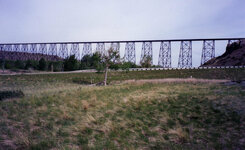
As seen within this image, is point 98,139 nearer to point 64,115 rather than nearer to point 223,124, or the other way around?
point 64,115

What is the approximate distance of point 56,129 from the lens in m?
5.24

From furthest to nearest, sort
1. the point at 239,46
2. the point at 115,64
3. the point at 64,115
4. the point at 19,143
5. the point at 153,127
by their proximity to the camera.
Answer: the point at 239,46 → the point at 115,64 → the point at 64,115 → the point at 153,127 → the point at 19,143

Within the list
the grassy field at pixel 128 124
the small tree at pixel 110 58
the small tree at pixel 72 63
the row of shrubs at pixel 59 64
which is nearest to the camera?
the grassy field at pixel 128 124

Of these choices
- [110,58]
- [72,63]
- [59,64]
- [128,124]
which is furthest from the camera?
[59,64]

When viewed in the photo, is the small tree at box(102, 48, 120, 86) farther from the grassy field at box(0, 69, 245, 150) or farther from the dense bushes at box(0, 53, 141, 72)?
the dense bushes at box(0, 53, 141, 72)

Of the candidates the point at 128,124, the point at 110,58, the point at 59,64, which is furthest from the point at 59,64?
the point at 128,124

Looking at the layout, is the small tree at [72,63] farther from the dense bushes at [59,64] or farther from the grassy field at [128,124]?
the grassy field at [128,124]

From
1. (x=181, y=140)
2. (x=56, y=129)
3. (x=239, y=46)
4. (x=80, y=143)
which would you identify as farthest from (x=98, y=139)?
(x=239, y=46)

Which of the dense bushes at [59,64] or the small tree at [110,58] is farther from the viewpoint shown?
the dense bushes at [59,64]

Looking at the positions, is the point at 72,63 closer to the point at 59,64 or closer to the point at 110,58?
the point at 59,64

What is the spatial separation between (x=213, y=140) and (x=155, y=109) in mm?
2984

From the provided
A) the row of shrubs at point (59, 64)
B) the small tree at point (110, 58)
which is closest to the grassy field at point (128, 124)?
the small tree at point (110, 58)

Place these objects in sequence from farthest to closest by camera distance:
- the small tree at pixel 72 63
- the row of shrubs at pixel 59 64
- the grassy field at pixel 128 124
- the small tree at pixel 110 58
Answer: the row of shrubs at pixel 59 64
the small tree at pixel 72 63
the small tree at pixel 110 58
the grassy field at pixel 128 124

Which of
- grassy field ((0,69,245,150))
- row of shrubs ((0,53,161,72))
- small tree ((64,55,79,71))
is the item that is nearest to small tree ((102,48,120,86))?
grassy field ((0,69,245,150))
